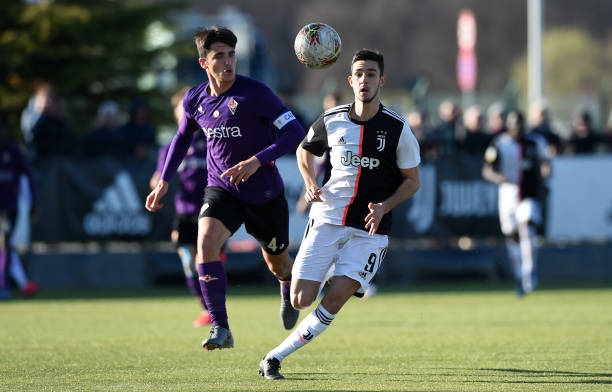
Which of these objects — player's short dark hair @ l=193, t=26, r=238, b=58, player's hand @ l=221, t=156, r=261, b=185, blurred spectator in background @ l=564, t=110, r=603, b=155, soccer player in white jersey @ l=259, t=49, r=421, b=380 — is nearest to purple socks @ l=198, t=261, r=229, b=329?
soccer player in white jersey @ l=259, t=49, r=421, b=380

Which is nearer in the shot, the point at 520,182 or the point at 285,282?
the point at 285,282

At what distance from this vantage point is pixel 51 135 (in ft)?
64.3

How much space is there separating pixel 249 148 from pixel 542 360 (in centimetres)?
288

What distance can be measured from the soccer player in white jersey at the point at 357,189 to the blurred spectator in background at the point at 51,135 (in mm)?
10922

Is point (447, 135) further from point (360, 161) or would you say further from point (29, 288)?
point (360, 161)

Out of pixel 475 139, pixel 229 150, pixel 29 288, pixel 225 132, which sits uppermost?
pixel 225 132

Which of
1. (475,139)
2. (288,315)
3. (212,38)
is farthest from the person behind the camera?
(475,139)

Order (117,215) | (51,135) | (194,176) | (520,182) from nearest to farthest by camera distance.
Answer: (194,176), (520,182), (117,215), (51,135)

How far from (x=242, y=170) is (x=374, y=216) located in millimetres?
1137

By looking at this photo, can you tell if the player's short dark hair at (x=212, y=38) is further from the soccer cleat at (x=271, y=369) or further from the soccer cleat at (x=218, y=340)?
the soccer cleat at (x=271, y=369)

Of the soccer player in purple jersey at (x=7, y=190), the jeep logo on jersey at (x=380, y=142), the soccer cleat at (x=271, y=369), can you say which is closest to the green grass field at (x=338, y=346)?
the soccer cleat at (x=271, y=369)

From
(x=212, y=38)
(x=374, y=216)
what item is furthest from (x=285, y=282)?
(x=212, y=38)

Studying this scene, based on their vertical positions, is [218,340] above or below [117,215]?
above

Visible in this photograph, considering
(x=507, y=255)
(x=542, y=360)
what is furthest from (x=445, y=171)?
(x=542, y=360)
